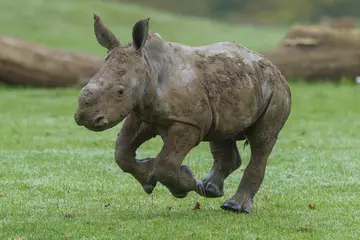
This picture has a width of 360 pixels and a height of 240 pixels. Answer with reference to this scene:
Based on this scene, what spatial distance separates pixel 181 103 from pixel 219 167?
1.31 metres

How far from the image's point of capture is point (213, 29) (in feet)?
116

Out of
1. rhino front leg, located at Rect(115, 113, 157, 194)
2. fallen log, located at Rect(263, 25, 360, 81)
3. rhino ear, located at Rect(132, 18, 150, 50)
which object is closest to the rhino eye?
rhino ear, located at Rect(132, 18, 150, 50)

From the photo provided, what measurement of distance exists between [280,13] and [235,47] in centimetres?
4183

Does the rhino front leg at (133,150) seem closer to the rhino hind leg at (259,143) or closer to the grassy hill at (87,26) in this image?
the rhino hind leg at (259,143)

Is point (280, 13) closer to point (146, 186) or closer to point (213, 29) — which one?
point (213, 29)

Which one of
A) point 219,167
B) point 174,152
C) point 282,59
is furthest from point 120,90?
point 282,59

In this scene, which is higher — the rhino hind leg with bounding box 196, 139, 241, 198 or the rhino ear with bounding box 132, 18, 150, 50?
the rhino ear with bounding box 132, 18, 150, 50

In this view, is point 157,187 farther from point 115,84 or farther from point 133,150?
point 115,84

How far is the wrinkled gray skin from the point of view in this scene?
7.46 metres

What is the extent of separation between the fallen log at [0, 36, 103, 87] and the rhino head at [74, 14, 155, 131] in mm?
15023

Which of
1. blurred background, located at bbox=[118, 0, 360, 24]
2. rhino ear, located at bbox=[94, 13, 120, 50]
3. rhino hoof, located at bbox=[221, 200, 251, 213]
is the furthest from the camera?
blurred background, located at bbox=[118, 0, 360, 24]

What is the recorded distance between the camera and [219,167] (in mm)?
8844

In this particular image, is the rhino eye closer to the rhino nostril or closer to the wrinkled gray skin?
the wrinkled gray skin

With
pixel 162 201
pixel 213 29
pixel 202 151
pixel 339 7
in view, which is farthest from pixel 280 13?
pixel 162 201
